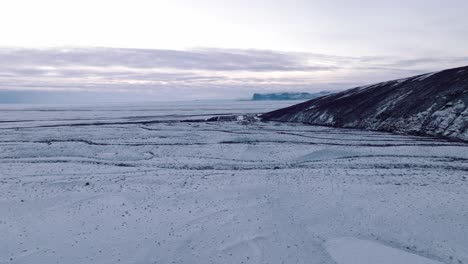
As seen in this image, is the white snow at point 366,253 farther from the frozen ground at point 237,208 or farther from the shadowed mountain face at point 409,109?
the shadowed mountain face at point 409,109

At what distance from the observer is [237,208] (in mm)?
13430

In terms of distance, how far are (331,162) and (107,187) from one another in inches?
534

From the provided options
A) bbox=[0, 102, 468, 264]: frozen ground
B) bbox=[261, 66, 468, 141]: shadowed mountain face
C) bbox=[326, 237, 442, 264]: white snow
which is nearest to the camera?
bbox=[326, 237, 442, 264]: white snow

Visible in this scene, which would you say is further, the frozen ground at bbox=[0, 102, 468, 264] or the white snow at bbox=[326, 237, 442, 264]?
the frozen ground at bbox=[0, 102, 468, 264]

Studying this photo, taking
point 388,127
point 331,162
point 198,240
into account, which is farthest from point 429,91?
point 198,240

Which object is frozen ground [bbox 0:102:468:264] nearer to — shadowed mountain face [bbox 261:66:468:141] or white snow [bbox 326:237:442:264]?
white snow [bbox 326:237:442:264]

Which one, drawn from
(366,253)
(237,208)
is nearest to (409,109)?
(237,208)

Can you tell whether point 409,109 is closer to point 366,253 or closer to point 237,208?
point 237,208

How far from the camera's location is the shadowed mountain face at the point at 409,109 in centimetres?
3553

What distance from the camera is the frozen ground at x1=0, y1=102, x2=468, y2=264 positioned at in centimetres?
995

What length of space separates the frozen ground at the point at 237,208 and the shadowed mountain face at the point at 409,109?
11.8 meters

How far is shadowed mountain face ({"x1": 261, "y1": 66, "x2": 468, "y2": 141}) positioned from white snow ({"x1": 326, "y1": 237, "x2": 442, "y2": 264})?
2583 centimetres

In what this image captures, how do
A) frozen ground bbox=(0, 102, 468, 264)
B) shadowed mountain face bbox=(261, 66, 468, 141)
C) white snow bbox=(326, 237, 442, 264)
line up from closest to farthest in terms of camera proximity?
white snow bbox=(326, 237, 442, 264) → frozen ground bbox=(0, 102, 468, 264) → shadowed mountain face bbox=(261, 66, 468, 141)

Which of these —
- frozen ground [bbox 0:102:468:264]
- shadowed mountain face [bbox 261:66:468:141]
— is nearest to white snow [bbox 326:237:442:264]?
frozen ground [bbox 0:102:468:264]
